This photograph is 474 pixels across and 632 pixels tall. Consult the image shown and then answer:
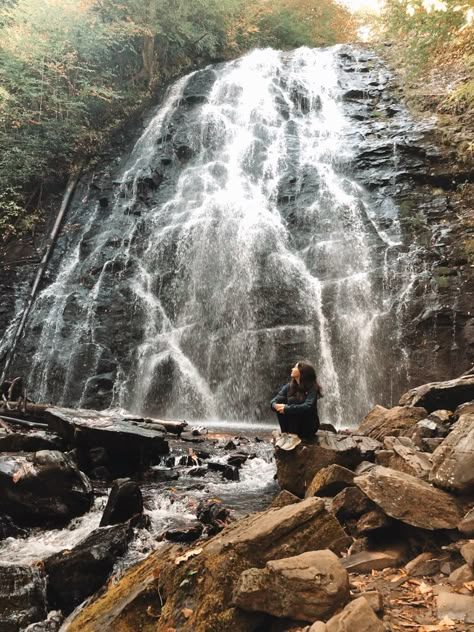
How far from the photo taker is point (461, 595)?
252 centimetres

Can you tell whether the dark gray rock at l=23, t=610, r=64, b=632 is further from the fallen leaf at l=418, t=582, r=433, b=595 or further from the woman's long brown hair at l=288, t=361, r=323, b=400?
the woman's long brown hair at l=288, t=361, r=323, b=400

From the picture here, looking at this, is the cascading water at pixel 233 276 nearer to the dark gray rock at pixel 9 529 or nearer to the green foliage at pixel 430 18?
the green foliage at pixel 430 18

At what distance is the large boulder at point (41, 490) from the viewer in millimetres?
5184

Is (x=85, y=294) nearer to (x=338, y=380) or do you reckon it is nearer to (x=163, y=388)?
(x=163, y=388)

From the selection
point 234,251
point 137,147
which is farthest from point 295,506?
point 137,147

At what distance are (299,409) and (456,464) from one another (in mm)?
2410

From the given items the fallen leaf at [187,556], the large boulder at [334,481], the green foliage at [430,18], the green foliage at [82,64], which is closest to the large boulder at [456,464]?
the large boulder at [334,481]

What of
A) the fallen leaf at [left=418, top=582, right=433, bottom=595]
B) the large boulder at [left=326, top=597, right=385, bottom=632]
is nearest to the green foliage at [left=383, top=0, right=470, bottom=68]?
the fallen leaf at [left=418, top=582, right=433, bottom=595]

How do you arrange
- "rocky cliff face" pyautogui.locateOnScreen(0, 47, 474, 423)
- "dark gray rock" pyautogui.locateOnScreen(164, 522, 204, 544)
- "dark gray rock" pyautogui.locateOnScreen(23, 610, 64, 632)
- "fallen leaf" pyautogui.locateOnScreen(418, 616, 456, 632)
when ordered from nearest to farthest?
"fallen leaf" pyautogui.locateOnScreen(418, 616, 456, 632) < "dark gray rock" pyautogui.locateOnScreen(23, 610, 64, 632) < "dark gray rock" pyautogui.locateOnScreen(164, 522, 204, 544) < "rocky cliff face" pyautogui.locateOnScreen(0, 47, 474, 423)

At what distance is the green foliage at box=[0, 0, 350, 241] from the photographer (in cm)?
1931

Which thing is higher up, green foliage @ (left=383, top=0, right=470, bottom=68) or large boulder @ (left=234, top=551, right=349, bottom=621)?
green foliage @ (left=383, top=0, right=470, bottom=68)

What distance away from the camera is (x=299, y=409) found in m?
5.62

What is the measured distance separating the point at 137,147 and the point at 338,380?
48.9 feet

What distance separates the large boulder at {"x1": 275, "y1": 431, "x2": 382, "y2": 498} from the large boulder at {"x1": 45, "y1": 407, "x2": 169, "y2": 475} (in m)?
2.71
